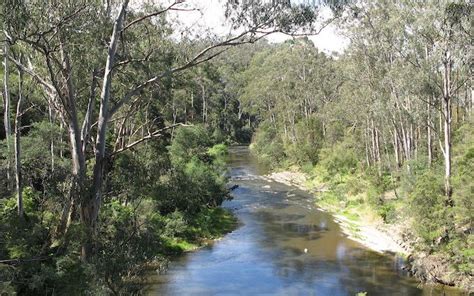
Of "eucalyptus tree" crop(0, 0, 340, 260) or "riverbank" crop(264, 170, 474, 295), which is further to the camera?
"riverbank" crop(264, 170, 474, 295)

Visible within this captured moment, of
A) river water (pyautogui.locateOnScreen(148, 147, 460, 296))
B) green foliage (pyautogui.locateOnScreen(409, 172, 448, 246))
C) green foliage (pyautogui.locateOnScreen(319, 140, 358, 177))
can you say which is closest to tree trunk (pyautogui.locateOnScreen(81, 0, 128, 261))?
river water (pyautogui.locateOnScreen(148, 147, 460, 296))

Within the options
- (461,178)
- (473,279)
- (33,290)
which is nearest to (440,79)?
(461,178)

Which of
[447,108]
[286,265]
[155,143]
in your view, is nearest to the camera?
[447,108]

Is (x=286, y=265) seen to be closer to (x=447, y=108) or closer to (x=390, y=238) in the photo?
(x=390, y=238)

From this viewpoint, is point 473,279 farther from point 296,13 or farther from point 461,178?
point 296,13

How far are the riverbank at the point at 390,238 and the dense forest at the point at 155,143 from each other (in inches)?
8.1

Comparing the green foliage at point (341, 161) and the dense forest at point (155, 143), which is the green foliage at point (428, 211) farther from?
the green foliage at point (341, 161)

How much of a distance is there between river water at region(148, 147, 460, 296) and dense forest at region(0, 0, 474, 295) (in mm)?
1380

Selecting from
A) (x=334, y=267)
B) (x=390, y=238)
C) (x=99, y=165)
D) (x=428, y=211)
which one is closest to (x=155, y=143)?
(x=334, y=267)

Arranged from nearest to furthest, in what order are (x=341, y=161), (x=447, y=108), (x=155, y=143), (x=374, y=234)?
(x=447, y=108) < (x=374, y=234) < (x=155, y=143) < (x=341, y=161)

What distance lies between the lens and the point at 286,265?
20500mm

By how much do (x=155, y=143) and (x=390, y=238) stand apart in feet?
39.8

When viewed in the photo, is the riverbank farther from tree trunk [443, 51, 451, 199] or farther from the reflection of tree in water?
tree trunk [443, 51, 451, 199]

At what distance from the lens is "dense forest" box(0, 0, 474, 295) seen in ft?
36.0
